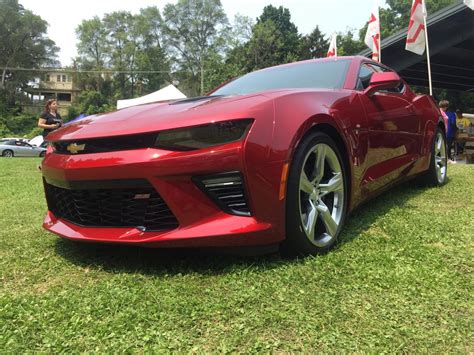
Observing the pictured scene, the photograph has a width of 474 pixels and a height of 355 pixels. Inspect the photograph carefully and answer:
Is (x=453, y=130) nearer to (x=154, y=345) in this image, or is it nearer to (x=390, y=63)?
(x=390, y=63)

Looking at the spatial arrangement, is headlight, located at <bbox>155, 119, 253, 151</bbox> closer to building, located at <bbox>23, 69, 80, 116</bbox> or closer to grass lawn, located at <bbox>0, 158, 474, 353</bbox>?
grass lawn, located at <bbox>0, 158, 474, 353</bbox>

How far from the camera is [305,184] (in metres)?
2.34

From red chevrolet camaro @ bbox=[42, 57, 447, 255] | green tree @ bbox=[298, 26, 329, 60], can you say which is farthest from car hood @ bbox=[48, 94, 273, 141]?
green tree @ bbox=[298, 26, 329, 60]

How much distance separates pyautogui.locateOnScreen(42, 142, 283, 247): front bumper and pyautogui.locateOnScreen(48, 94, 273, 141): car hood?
0.14 m

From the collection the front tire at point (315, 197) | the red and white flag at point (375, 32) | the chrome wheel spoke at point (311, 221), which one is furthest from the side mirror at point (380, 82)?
the red and white flag at point (375, 32)

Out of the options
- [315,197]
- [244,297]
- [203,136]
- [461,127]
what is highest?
[203,136]

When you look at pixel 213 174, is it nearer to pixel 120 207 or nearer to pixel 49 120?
pixel 120 207

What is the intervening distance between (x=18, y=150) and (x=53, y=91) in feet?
158

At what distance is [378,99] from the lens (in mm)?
3268

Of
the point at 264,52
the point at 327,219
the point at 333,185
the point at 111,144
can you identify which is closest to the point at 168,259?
the point at 111,144

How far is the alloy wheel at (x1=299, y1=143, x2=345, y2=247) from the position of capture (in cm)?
236

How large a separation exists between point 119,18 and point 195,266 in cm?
6937

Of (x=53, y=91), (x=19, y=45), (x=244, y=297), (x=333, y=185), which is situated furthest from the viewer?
(x=53, y=91)

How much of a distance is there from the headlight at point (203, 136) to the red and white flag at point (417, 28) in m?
10.2
